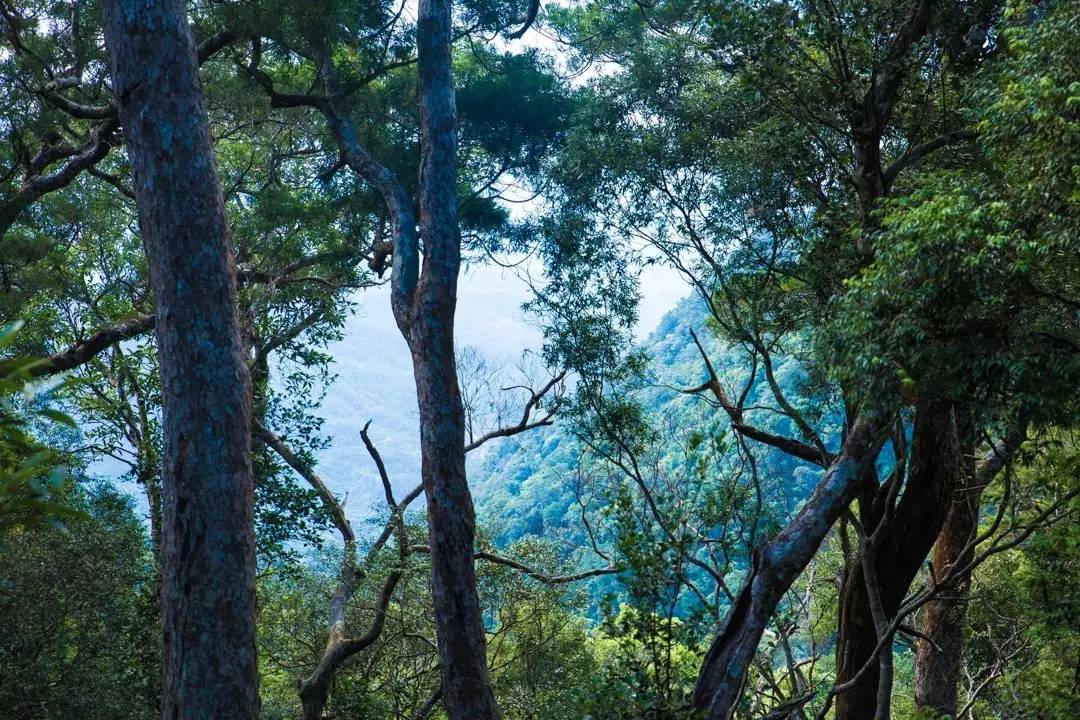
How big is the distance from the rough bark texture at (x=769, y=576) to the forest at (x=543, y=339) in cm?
2

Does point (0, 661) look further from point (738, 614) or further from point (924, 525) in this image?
point (924, 525)

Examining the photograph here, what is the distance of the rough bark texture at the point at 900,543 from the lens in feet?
18.6

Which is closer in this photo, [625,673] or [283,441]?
[625,673]

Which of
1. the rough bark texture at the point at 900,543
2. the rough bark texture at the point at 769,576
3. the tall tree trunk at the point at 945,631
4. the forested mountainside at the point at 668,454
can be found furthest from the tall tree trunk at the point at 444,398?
the forested mountainside at the point at 668,454

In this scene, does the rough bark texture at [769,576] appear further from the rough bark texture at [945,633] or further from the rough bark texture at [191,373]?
the rough bark texture at [945,633]

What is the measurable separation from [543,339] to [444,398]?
248cm

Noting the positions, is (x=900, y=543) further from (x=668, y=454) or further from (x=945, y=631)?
(x=668, y=454)

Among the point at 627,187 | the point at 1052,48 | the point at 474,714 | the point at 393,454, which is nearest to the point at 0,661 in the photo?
the point at 474,714

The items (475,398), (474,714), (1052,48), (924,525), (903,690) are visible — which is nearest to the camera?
(1052,48)

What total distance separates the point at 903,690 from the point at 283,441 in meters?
10.4

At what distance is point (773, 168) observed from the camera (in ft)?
19.2

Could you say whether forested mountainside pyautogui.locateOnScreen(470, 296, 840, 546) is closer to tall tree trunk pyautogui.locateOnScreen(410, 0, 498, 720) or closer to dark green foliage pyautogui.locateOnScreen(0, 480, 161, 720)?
dark green foliage pyautogui.locateOnScreen(0, 480, 161, 720)

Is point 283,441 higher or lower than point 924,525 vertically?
higher

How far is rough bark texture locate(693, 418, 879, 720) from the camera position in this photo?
392 cm
